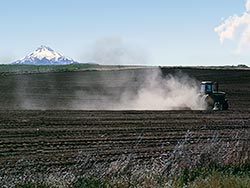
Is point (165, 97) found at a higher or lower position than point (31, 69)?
lower

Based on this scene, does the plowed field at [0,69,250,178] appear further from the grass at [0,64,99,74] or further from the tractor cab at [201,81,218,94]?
the grass at [0,64,99,74]

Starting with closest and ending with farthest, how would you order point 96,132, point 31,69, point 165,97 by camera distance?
point 96,132 < point 165,97 < point 31,69

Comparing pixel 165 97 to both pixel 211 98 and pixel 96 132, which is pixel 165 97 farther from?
pixel 96 132

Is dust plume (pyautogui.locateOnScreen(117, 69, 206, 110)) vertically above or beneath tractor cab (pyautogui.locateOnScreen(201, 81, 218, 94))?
beneath

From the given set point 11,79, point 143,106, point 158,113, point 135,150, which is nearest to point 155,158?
point 135,150

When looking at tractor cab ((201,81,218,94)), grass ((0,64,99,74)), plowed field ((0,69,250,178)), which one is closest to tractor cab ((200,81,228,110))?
tractor cab ((201,81,218,94))

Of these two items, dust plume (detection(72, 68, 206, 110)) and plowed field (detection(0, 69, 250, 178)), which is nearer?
plowed field (detection(0, 69, 250, 178))

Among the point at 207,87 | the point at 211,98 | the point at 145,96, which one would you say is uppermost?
the point at 207,87

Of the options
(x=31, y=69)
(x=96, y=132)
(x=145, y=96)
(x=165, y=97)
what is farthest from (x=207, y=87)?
(x=31, y=69)

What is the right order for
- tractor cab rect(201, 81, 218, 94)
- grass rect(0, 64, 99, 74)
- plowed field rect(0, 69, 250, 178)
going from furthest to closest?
grass rect(0, 64, 99, 74)
tractor cab rect(201, 81, 218, 94)
plowed field rect(0, 69, 250, 178)

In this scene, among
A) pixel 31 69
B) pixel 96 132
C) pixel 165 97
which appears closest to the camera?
pixel 96 132

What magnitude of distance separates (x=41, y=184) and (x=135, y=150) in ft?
29.6

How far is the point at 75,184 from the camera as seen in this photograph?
12.1 metres

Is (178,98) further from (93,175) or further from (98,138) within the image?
(93,175)
